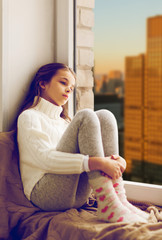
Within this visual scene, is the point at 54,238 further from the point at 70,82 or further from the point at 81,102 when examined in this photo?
the point at 81,102

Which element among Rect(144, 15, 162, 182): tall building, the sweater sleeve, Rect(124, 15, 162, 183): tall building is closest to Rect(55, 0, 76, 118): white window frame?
the sweater sleeve

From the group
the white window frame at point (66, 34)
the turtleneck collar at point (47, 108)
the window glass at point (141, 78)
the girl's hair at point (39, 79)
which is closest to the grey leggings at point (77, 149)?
the turtleneck collar at point (47, 108)

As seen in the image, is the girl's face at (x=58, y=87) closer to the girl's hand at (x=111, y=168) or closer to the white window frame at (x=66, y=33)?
the white window frame at (x=66, y=33)

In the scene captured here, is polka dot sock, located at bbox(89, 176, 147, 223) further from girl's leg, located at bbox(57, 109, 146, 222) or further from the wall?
the wall

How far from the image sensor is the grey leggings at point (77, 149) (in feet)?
4.22

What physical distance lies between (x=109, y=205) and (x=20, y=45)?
39.5 inches

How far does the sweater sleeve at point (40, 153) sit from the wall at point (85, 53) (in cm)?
62

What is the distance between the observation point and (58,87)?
159 centimetres

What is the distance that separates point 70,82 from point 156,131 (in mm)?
32922

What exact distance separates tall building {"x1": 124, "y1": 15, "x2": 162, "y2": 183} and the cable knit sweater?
82.0ft

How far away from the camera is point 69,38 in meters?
1.89

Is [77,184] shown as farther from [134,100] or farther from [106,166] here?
[134,100]

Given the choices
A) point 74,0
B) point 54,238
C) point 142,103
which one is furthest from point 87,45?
point 142,103

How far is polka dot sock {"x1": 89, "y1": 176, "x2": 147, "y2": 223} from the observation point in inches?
47.2
